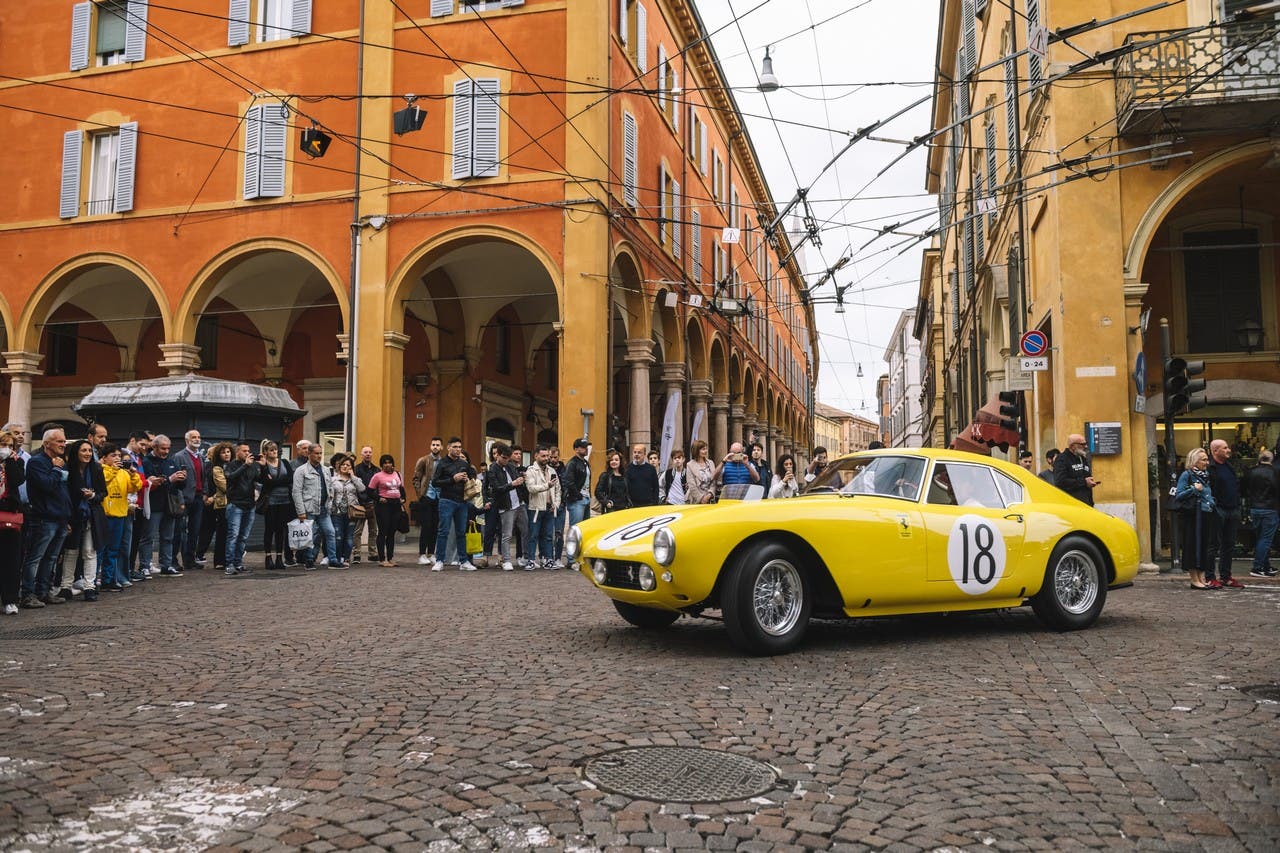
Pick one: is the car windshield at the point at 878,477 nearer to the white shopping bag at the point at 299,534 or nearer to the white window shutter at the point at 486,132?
the white shopping bag at the point at 299,534

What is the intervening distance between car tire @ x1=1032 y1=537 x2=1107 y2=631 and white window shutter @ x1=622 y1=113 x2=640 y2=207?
14.9m

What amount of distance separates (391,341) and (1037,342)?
12.3 meters

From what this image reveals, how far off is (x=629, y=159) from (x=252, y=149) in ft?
26.0

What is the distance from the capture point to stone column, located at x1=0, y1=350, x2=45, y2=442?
2253 cm

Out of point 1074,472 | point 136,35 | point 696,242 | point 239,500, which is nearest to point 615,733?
point 1074,472

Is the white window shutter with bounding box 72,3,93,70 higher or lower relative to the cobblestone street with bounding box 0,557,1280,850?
higher

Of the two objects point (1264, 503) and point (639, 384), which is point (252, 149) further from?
point (1264, 503)

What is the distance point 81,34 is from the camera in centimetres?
2303

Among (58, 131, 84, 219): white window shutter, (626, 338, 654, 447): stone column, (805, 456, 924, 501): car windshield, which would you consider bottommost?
(805, 456, 924, 501): car windshield

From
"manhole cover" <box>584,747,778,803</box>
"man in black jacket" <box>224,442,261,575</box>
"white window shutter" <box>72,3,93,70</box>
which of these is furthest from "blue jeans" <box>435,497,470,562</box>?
"white window shutter" <box>72,3,93,70</box>

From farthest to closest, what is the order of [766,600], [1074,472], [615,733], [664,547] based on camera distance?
[1074,472] < [766,600] < [664,547] < [615,733]

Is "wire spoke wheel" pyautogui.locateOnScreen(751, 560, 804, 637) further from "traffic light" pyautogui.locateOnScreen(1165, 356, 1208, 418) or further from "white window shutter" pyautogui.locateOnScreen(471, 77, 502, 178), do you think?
"white window shutter" pyautogui.locateOnScreen(471, 77, 502, 178)

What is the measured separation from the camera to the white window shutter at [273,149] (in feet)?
70.7

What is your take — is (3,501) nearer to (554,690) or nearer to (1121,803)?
(554,690)
